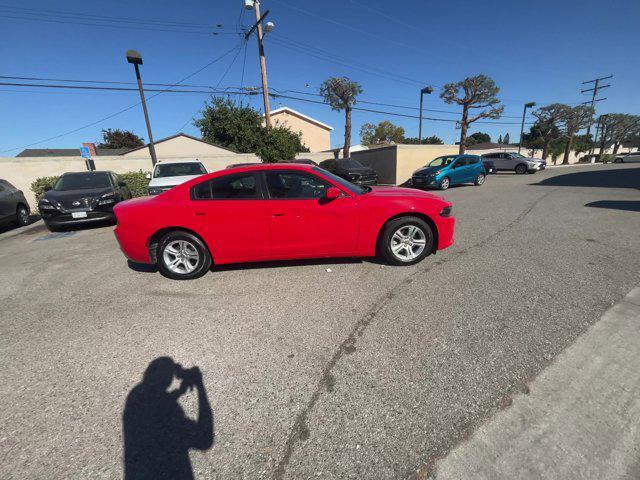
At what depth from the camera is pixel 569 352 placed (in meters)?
2.29

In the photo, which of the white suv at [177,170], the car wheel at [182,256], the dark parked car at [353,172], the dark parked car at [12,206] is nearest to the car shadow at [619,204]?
the dark parked car at [353,172]

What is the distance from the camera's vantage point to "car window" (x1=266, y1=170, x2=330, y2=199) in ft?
12.8

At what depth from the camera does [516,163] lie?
23484 mm

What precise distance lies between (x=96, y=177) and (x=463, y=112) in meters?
30.5

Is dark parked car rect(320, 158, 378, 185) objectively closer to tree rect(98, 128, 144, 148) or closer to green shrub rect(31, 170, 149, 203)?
green shrub rect(31, 170, 149, 203)

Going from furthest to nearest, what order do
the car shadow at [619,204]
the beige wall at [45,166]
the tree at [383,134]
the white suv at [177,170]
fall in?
1. the tree at [383,134]
2. the beige wall at [45,166]
3. the white suv at [177,170]
4. the car shadow at [619,204]

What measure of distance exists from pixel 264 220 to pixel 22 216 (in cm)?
1016

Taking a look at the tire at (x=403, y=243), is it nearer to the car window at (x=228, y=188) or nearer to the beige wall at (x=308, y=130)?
the car window at (x=228, y=188)

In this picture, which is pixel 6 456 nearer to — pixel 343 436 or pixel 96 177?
pixel 343 436

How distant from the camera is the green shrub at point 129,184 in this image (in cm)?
1229

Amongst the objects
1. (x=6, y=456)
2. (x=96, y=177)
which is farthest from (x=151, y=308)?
(x=96, y=177)

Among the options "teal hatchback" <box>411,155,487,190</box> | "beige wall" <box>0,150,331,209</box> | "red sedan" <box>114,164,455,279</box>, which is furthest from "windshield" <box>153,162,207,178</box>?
"teal hatchback" <box>411,155,487,190</box>

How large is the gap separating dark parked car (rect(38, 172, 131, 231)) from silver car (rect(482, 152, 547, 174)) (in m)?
26.8

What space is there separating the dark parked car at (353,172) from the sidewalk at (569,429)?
41.0 feet
